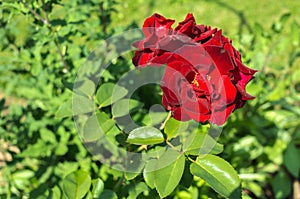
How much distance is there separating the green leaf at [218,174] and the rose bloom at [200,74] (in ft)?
0.33

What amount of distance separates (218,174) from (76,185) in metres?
0.43

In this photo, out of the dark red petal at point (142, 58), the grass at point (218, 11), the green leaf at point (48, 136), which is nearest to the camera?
the dark red petal at point (142, 58)

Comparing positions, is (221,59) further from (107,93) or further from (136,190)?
(136,190)

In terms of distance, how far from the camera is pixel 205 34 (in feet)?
3.68

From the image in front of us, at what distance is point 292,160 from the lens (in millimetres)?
2447

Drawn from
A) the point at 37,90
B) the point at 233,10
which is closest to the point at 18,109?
the point at 37,90

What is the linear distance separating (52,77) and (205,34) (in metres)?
0.96

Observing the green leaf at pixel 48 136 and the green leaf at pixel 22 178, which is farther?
the green leaf at pixel 22 178

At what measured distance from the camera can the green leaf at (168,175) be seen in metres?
1.08

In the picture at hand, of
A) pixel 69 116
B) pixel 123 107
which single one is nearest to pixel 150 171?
pixel 123 107

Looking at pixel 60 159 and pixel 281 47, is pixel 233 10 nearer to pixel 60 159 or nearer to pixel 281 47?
pixel 281 47

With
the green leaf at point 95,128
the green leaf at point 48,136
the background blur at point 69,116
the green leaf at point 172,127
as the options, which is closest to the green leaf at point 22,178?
the background blur at point 69,116

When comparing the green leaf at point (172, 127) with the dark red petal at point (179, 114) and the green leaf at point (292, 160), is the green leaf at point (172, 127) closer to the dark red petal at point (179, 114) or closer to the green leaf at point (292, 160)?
the dark red petal at point (179, 114)

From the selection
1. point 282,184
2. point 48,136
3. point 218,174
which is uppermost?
point 218,174
